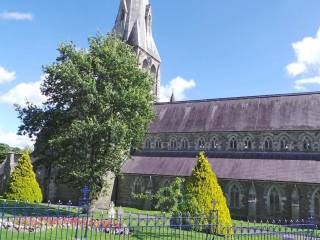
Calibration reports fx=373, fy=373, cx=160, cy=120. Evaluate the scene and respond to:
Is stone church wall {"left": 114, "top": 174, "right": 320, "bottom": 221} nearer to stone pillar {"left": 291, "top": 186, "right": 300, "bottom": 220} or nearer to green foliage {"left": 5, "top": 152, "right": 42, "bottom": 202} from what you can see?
stone pillar {"left": 291, "top": 186, "right": 300, "bottom": 220}

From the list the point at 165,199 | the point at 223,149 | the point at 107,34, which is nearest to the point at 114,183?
the point at 223,149

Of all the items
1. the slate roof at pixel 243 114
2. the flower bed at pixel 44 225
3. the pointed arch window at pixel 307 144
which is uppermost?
the slate roof at pixel 243 114

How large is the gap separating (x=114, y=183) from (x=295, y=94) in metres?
18.9

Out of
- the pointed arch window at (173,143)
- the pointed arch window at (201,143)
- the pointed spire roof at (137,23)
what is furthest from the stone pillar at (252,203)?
the pointed spire roof at (137,23)

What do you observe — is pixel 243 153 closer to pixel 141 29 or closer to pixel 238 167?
pixel 238 167

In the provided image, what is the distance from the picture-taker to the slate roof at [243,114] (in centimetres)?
3183

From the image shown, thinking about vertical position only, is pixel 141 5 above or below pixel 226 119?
above

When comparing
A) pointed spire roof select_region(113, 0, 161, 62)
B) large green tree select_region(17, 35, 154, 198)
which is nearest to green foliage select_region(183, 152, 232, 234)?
large green tree select_region(17, 35, 154, 198)

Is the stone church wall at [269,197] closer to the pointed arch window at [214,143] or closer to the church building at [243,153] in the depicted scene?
the church building at [243,153]

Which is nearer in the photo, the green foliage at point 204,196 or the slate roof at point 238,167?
the green foliage at point 204,196

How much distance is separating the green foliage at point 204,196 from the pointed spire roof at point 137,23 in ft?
104

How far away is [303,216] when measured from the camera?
26.8 metres

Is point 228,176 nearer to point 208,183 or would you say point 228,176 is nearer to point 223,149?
point 223,149

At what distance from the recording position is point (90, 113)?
2347 centimetres
